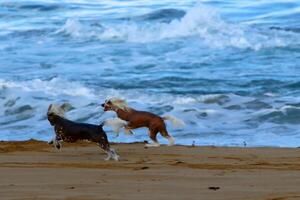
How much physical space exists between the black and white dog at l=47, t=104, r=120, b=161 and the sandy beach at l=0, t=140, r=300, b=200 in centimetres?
15

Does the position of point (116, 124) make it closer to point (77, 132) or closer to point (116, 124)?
point (116, 124)

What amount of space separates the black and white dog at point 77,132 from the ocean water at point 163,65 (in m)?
2.10

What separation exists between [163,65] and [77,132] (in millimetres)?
9840

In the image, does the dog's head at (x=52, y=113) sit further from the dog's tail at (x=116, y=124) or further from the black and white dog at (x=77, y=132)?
the dog's tail at (x=116, y=124)

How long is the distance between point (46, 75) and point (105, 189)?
416 inches

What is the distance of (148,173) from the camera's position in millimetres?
6438

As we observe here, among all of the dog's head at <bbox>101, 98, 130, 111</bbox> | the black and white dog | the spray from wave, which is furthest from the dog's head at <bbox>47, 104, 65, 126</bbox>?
the spray from wave

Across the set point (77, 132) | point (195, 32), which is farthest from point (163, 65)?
point (77, 132)

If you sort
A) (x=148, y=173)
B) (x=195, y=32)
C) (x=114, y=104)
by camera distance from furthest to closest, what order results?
(x=195, y=32), (x=114, y=104), (x=148, y=173)

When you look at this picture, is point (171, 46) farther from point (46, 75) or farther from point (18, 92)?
point (18, 92)

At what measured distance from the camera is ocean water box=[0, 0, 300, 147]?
11.1 m

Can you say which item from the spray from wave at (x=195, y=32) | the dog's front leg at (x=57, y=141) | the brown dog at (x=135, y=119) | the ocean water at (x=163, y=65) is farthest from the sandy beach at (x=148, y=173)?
the spray from wave at (x=195, y=32)

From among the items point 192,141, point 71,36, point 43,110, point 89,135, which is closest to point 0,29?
point 71,36

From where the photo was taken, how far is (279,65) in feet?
55.4
